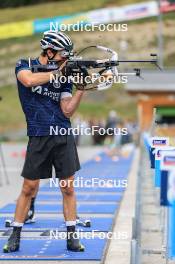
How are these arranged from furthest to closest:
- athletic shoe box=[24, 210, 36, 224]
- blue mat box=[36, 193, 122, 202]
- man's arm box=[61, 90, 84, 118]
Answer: blue mat box=[36, 193, 122, 202] < athletic shoe box=[24, 210, 36, 224] < man's arm box=[61, 90, 84, 118]

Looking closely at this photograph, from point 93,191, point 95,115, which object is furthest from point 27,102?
point 95,115

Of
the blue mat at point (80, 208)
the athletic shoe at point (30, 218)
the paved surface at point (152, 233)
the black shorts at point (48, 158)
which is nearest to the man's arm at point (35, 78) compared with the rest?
the black shorts at point (48, 158)

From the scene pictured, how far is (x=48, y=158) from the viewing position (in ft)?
27.0

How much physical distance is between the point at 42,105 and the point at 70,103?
0.30 metres

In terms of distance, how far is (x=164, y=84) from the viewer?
48250mm

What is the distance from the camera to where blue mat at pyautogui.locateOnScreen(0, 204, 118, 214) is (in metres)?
→ 11.7

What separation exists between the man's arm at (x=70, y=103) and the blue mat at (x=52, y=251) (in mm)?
1430

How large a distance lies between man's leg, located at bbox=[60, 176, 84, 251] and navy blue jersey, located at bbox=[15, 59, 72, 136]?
563 mm

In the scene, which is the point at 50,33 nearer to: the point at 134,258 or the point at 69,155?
the point at 69,155

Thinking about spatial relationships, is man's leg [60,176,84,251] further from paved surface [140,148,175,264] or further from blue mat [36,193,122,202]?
blue mat [36,193,122,202]

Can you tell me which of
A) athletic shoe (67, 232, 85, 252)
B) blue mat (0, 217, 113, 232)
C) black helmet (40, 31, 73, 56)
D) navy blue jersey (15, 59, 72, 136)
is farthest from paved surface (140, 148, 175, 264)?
black helmet (40, 31, 73, 56)

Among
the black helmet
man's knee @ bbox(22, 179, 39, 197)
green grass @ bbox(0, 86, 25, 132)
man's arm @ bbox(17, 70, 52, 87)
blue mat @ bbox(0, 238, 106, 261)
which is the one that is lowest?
blue mat @ bbox(0, 238, 106, 261)

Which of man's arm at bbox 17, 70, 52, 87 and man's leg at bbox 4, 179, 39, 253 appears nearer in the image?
man's arm at bbox 17, 70, 52, 87

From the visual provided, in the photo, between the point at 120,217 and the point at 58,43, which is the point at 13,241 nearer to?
the point at 58,43
